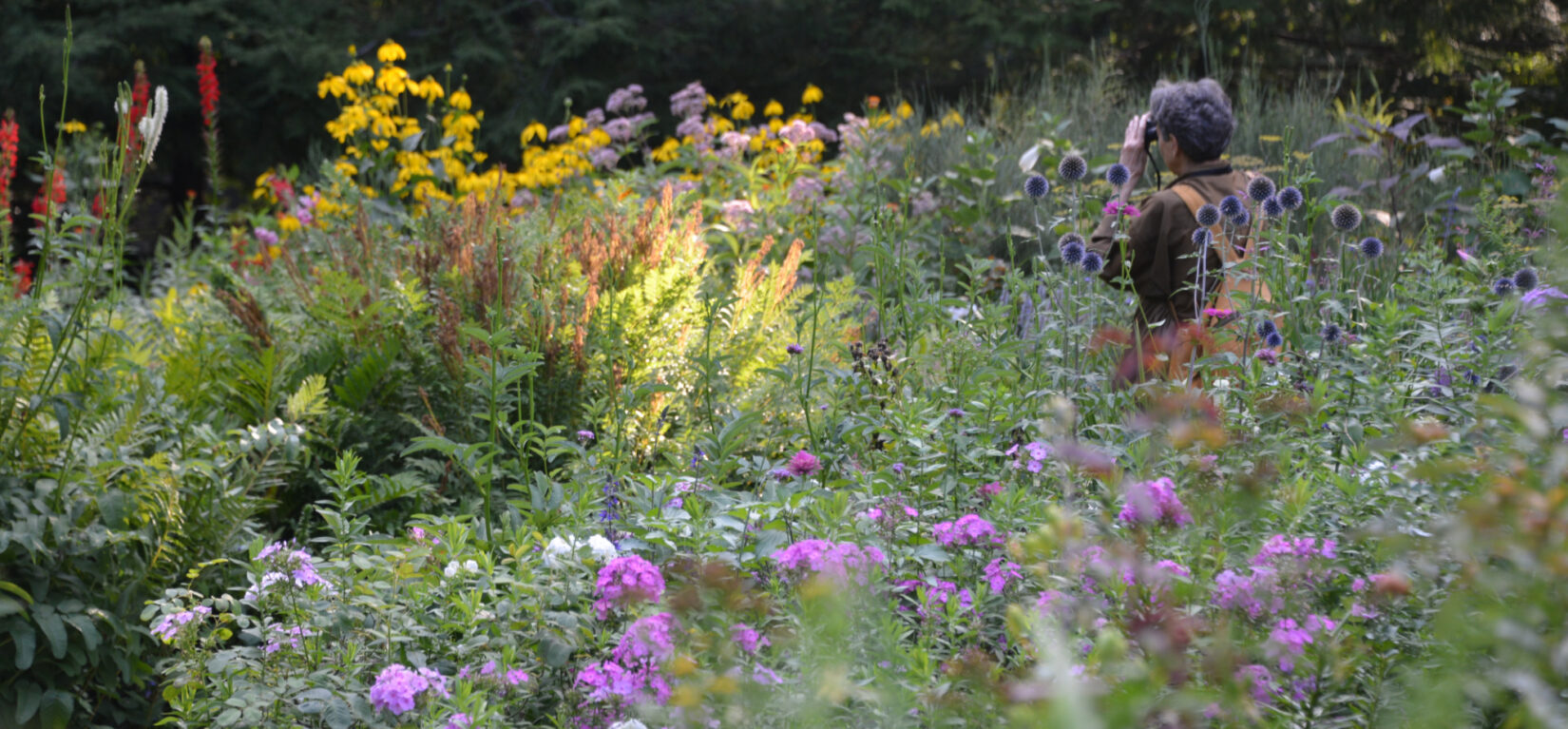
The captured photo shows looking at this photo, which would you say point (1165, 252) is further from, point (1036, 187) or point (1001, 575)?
point (1001, 575)

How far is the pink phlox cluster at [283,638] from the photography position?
1.83 m

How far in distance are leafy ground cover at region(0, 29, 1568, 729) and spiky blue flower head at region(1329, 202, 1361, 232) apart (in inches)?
6.1

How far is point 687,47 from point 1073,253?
12.9 metres

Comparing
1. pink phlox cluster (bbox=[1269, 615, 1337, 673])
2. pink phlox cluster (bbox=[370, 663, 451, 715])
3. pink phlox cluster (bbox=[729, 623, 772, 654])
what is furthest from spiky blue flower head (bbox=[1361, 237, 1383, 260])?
pink phlox cluster (bbox=[370, 663, 451, 715])

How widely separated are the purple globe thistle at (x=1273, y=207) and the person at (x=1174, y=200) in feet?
1.67

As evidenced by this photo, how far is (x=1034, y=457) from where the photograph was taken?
2.06m

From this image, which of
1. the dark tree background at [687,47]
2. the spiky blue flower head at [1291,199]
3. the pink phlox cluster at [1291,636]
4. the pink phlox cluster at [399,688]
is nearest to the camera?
the pink phlox cluster at [1291,636]

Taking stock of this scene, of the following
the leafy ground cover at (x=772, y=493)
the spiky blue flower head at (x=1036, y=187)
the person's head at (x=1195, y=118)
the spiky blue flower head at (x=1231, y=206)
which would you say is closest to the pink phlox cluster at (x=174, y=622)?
the leafy ground cover at (x=772, y=493)

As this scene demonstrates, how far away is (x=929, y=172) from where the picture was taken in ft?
22.0

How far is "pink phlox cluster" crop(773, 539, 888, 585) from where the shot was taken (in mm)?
1547

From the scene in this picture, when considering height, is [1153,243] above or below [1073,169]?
below

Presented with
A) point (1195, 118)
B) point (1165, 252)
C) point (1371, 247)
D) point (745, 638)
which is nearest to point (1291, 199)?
point (1371, 247)

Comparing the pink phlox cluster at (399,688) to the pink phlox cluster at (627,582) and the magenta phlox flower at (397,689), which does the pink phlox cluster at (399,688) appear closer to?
the magenta phlox flower at (397,689)

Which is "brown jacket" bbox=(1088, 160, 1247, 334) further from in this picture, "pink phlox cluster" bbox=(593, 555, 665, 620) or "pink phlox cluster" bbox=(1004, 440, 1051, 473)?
"pink phlox cluster" bbox=(593, 555, 665, 620)
